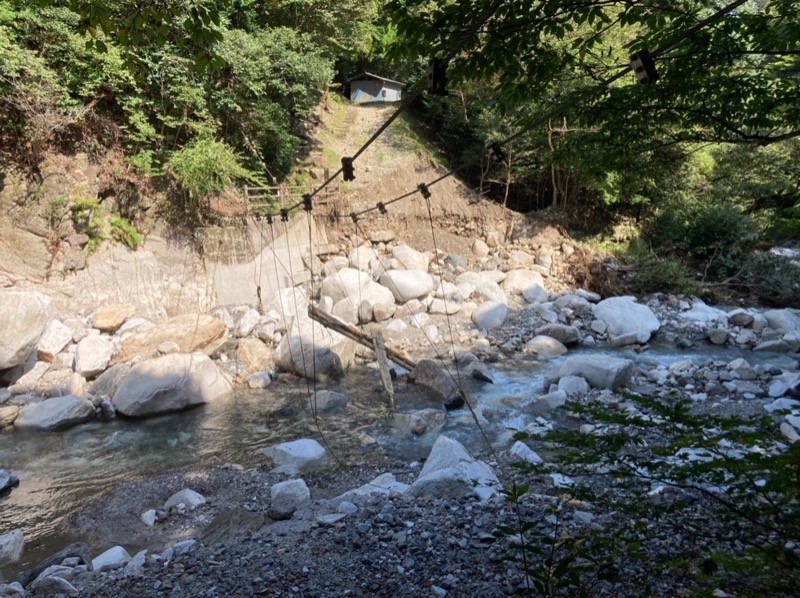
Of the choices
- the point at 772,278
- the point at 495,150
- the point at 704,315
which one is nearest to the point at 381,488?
the point at 495,150

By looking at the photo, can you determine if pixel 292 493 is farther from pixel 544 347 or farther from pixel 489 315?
pixel 489 315

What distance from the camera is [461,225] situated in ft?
47.5

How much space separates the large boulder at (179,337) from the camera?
8031mm

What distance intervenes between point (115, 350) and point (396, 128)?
455 inches

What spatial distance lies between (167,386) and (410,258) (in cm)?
687

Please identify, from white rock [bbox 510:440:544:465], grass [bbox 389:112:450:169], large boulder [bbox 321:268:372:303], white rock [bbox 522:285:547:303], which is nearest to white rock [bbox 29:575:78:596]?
white rock [bbox 510:440:544:465]

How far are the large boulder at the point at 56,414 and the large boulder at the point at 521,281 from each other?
8499 millimetres

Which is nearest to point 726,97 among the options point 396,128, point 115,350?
point 115,350

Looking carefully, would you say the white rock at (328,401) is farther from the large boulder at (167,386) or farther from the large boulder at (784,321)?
the large boulder at (784,321)

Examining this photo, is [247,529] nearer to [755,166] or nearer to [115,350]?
[115,350]

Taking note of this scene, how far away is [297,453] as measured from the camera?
5.32 meters

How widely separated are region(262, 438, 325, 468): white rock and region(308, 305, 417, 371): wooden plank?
2272 mm

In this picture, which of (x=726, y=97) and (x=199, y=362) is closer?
(x=726, y=97)

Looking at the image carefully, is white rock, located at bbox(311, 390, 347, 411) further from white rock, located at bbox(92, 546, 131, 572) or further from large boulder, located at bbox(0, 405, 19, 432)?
large boulder, located at bbox(0, 405, 19, 432)
